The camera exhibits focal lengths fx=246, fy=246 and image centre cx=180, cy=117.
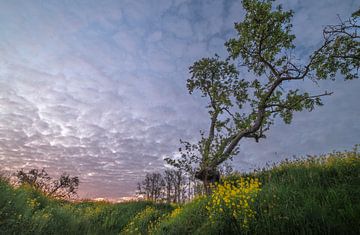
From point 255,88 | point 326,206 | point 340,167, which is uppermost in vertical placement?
point 255,88

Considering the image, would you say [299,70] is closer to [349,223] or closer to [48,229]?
[349,223]

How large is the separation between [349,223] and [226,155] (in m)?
8.94

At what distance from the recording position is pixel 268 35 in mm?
14297

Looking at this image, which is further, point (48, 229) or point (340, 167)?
point (340, 167)

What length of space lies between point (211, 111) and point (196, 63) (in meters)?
3.85

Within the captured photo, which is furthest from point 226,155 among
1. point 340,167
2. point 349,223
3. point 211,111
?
point 349,223

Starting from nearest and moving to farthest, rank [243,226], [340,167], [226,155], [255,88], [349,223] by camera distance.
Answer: [349,223] < [243,226] < [340,167] < [226,155] < [255,88]

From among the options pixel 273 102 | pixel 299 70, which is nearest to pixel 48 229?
pixel 273 102

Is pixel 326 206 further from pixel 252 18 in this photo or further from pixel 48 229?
pixel 252 18

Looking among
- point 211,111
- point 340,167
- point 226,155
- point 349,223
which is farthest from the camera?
point 211,111

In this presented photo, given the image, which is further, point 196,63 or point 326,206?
point 196,63

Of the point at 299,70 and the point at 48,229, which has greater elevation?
the point at 299,70

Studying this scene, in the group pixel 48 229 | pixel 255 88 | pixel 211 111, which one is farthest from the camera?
pixel 211 111

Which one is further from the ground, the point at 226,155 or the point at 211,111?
the point at 211,111
